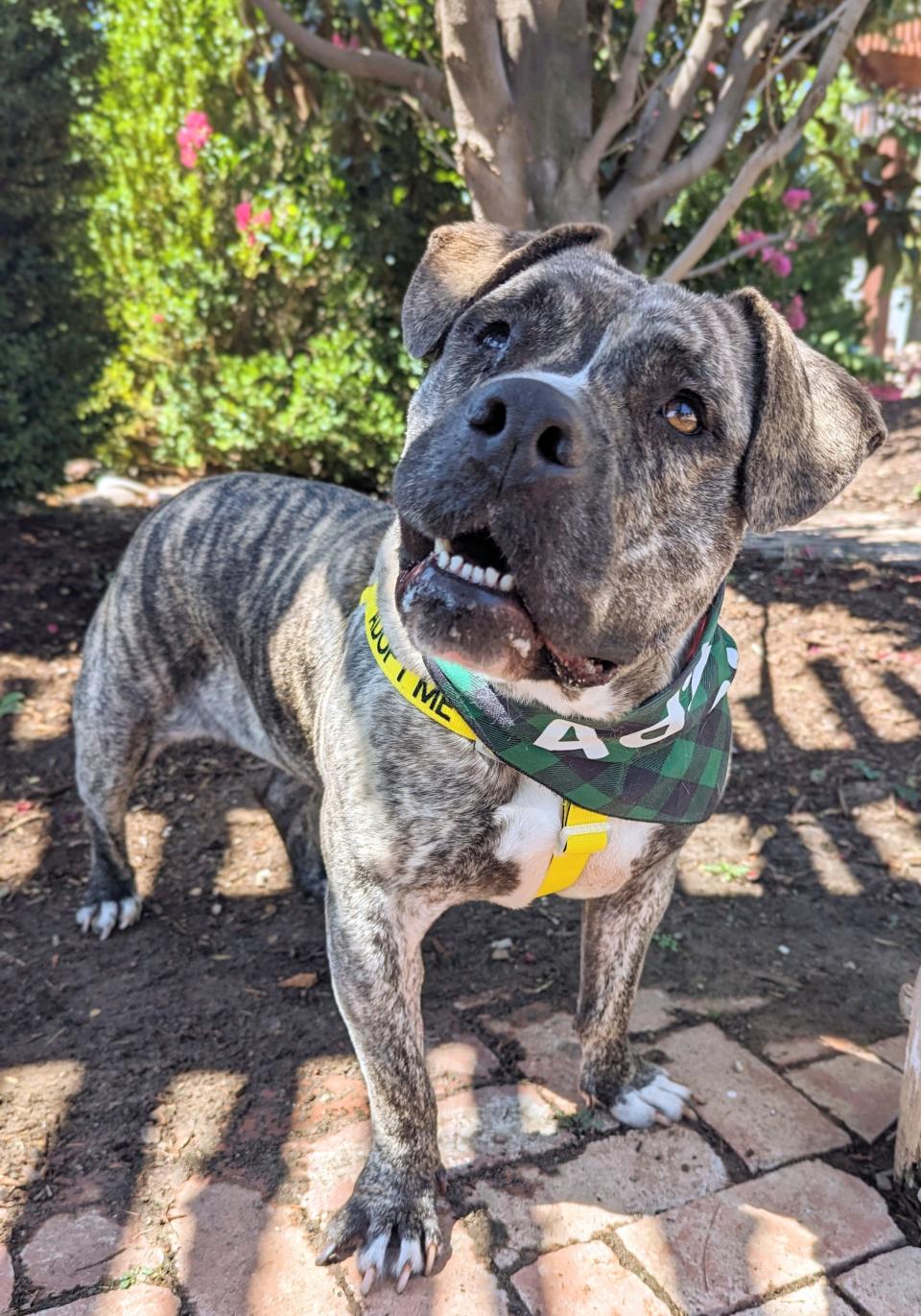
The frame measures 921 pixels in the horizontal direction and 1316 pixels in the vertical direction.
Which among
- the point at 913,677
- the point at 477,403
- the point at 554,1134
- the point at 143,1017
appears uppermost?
the point at 477,403

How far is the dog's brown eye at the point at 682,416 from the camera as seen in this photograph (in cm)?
203

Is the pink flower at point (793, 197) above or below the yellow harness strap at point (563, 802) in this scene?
above

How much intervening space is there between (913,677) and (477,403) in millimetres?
3832

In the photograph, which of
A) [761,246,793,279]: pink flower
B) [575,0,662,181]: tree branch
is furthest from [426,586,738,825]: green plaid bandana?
[761,246,793,279]: pink flower

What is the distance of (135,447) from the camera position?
324 inches

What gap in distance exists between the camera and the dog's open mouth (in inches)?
70.4

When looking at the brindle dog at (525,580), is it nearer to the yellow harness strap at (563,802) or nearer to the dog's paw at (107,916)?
the yellow harness strap at (563,802)

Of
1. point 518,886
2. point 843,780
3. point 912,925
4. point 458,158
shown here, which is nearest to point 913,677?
point 843,780

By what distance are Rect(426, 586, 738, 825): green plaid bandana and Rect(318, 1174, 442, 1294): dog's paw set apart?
0.91m

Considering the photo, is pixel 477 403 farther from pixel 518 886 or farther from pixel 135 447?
pixel 135 447

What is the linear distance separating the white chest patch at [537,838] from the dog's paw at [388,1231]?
64 centimetres

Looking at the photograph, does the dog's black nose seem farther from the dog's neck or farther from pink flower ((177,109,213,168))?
pink flower ((177,109,213,168))

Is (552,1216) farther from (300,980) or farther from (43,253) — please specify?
(43,253)

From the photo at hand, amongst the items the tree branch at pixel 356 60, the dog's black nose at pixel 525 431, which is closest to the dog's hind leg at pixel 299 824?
the dog's black nose at pixel 525 431
